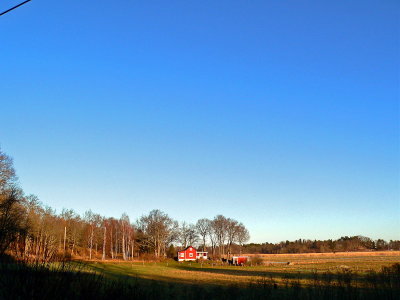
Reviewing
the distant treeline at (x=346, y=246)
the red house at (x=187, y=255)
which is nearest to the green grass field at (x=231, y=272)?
the red house at (x=187, y=255)

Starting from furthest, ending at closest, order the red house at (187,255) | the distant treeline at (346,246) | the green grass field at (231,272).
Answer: the distant treeline at (346,246) → the red house at (187,255) → the green grass field at (231,272)

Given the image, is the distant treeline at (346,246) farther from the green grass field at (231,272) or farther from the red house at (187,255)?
the green grass field at (231,272)

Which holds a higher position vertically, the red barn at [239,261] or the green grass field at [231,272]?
the green grass field at [231,272]

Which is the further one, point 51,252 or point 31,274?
point 51,252

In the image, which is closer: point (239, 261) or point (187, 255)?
point (239, 261)

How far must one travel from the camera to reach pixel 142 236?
119 meters

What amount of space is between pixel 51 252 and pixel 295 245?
200730mm

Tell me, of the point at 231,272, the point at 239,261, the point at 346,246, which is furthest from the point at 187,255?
the point at 346,246

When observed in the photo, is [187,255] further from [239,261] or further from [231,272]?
[231,272]

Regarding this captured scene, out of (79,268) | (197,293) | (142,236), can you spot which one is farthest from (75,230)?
(79,268)

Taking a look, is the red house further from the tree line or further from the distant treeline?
the distant treeline

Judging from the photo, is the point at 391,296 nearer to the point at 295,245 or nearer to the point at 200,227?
the point at 200,227

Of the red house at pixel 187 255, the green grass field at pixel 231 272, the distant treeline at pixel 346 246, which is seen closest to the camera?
the green grass field at pixel 231 272

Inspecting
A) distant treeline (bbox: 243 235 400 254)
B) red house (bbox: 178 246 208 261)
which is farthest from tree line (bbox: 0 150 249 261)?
distant treeline (bbox: 243 235 400 254)
